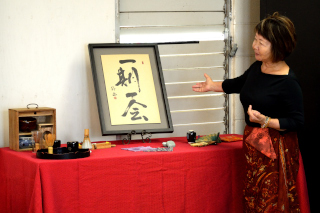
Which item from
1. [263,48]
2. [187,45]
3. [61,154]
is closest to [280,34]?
[263,48]

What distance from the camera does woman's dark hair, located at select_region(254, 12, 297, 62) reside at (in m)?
2.46

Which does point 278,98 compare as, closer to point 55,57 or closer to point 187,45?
point 187,45

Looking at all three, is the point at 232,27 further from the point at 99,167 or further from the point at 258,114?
the point at 99,167

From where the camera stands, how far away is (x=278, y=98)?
2.50m

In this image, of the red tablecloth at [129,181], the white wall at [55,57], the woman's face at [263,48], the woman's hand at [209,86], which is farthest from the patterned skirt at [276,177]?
the white wall at [55,57]

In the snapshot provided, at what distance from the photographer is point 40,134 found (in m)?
2.81

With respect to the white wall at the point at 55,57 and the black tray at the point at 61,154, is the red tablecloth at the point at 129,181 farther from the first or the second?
the white wall at the point at 55,57

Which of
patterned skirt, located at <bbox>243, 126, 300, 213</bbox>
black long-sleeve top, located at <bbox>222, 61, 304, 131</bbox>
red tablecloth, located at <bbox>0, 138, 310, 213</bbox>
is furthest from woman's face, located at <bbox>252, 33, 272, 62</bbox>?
red tablecloth, located at <bbox>0, 138, 310, 213</bbox>

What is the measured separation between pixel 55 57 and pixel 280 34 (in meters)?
1.69

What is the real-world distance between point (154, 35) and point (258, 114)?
55.9 inches

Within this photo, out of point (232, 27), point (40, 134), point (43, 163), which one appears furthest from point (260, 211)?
point (232, 27)

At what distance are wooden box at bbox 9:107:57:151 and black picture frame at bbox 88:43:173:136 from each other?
0.35 metres

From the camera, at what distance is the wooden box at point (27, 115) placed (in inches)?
110

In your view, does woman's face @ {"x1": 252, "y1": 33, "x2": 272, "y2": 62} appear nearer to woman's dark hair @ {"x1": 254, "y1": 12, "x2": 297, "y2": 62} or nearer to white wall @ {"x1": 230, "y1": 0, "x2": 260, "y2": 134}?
woman's dark hair @ {"x1": 254, "y1": 12, "x2": 297, "y2": 62}
